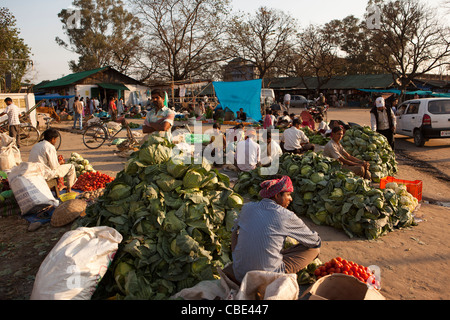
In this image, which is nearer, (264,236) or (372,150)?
(264,236)

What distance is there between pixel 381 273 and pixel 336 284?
4.25ft

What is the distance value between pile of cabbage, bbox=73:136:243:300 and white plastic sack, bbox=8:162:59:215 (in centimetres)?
155

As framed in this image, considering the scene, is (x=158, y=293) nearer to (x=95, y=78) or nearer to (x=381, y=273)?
(x=381, y=273)

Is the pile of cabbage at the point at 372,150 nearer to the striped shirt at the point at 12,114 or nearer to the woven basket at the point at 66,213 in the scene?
the woven basket at the point at 66,213

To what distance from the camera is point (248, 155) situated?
23.6ft

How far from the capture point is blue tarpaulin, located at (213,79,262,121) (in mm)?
18219

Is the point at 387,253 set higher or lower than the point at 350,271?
lower

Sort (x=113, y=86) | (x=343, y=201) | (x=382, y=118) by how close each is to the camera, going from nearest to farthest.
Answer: (x=343, y=201), (x=382, y=118), (x=113, y=86)

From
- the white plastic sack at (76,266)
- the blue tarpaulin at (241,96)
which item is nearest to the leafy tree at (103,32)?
the blue tarpaulin at (241,96)

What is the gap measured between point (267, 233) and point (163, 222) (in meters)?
1.20

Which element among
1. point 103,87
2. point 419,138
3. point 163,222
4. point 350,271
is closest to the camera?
point 350,271

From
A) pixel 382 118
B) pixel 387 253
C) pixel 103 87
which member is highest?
pixel 103 87

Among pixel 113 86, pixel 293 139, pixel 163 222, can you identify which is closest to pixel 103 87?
pixel 113 86

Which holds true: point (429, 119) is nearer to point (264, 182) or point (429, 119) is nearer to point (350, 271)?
point (350, 271)
